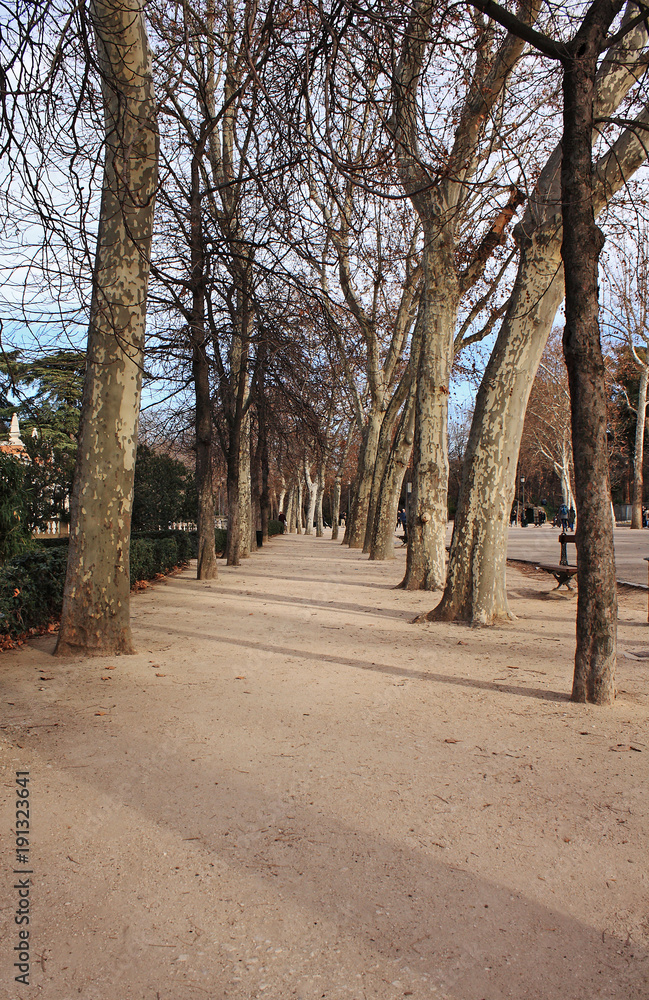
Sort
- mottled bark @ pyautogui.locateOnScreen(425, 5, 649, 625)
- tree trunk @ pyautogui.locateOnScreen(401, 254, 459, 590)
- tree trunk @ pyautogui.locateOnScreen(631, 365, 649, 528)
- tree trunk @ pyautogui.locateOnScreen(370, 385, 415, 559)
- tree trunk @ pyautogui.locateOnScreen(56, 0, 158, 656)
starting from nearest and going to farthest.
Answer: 1. tree trunk @ pyautogui.locateOnScreen(56, 0, 158, 656)
2. mottled bark @ pyautogui.locateOnScreen(425, 5, 649, 625)
3. tree trunk @ pyautogui.locateOnScreen(401, 254, 459, 590)
4. tree trunk @ pyautogui.locateOnScreen(370, 385, 415, 559)
5. tree trunk @ pyautogui.locateOnScreen(631, 365, 649, 528)

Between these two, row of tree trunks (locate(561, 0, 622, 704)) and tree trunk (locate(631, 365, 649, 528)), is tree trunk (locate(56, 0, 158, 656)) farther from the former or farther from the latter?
tree trunk (locate(631, 365, 649, 528))

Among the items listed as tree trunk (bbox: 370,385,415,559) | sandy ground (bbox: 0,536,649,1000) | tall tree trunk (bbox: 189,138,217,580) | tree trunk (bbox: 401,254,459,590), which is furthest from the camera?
tree trunk (bbox: 370,385,415,559)

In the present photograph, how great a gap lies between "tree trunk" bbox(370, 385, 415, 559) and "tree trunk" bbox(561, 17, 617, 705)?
12.2 metres

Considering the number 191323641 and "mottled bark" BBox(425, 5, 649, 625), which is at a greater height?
"mottled bark" BBox(425, 5, 649, 625)

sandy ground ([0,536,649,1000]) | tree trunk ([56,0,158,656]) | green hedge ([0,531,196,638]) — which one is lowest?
sandy ground ([0,536,649,1000])

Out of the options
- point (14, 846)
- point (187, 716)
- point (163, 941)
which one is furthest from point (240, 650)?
point (163, 941)

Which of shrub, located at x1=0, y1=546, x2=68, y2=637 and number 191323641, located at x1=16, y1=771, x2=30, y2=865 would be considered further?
shrub, located at x1=0, y1=546, x2=68, y2=637

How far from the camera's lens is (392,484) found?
18.4m

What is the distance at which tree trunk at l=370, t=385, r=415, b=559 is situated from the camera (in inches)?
686

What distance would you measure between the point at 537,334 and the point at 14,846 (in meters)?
7.02

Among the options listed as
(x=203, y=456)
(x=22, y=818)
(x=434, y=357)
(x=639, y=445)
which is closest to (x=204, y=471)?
(x=203, y=456)

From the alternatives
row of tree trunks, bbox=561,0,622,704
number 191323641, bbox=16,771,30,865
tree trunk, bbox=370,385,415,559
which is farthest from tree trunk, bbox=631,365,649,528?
number 191323641, bbox=16,771,30,865

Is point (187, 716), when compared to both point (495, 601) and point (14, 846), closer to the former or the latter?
point (14, 846)

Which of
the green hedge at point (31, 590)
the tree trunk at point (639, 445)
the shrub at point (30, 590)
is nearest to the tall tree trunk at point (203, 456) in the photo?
the green hedge at point (31, 590)
